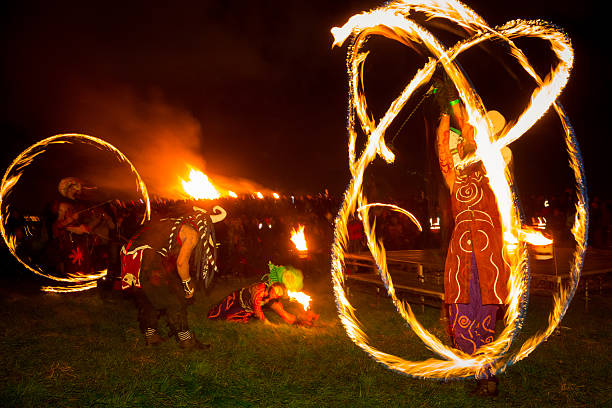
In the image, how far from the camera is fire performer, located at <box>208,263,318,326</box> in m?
6.77

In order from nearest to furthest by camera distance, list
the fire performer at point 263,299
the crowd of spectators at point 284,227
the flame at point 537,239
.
→ the flame at point 537,239, the fire performer at point 263,299, the crowd of spectators at point 284,227

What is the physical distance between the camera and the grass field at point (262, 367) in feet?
13.0

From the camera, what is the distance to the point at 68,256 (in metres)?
8.67

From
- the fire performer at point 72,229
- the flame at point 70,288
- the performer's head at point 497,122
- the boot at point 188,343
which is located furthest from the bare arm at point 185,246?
the fire performer at point 72,229

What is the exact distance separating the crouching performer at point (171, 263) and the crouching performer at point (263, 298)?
4.59 feet

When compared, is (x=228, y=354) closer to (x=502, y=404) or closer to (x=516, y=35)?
(x=502, y=404)

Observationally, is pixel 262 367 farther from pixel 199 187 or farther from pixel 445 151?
pixel 199 187

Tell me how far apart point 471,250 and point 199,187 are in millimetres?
5218

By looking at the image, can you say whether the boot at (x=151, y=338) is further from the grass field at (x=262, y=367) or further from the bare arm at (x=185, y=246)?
the bare arm at (x=185, y=246)

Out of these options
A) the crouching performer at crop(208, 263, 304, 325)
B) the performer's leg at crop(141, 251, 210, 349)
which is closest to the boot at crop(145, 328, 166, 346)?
the performer's leg at crop(141, 251, 210, 349)

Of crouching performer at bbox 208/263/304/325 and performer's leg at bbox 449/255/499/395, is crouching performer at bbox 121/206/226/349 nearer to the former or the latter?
crouching performer at bbox 208/263/304/325

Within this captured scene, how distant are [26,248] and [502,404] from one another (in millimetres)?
14199

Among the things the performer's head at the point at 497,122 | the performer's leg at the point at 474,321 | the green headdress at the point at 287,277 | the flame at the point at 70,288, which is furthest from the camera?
the flame at the point at 70,288

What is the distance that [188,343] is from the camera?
17.9ft
